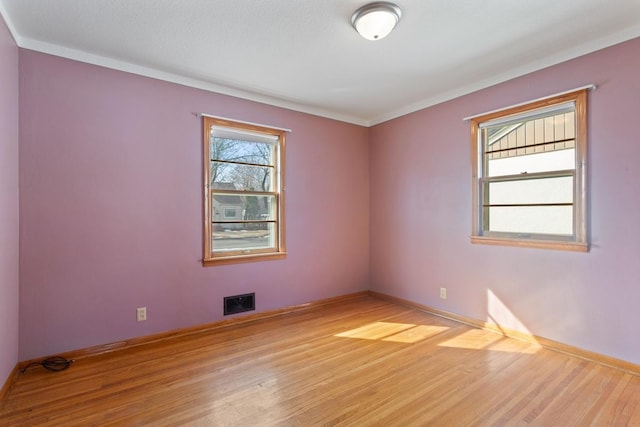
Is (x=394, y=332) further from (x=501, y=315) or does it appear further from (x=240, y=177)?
(x=240, y=177)

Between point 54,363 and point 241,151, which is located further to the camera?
point 241,151

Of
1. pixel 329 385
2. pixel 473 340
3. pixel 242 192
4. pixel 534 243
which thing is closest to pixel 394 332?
pixel 473 340

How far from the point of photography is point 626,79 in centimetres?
239

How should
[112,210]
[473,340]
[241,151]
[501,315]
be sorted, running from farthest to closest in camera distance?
[241,151] < [501,315] < [473,340] < [112,210]

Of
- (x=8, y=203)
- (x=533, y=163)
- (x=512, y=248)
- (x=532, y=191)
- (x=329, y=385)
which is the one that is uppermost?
(x=533, y=163)

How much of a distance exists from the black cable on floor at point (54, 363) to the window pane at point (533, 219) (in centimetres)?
400

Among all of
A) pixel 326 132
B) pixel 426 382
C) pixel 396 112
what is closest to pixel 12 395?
pixel 426 382

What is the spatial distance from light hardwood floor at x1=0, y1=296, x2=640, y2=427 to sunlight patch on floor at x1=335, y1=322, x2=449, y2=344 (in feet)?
0.09

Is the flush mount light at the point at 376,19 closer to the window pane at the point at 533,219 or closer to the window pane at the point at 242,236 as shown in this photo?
the window pane at the point at 533,219

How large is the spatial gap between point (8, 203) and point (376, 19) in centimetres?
279

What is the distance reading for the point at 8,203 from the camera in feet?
7.22

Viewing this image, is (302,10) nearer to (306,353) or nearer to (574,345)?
(306,353)

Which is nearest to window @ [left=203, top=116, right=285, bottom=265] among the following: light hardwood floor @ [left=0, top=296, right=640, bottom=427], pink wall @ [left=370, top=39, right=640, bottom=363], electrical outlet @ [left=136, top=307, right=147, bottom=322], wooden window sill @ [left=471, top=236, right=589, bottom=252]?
electrical outlet @ [left=136, top=307, right=147, bottom=322]

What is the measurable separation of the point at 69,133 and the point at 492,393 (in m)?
3.73
